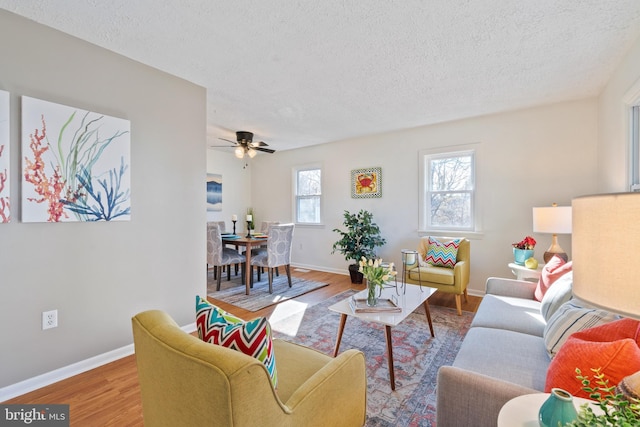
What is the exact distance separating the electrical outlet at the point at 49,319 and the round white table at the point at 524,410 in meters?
2.66

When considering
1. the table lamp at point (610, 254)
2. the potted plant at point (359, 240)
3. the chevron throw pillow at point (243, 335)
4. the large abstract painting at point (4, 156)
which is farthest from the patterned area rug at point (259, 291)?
the table lamp at point (610, 254)

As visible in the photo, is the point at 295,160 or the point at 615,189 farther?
the point at 295,160

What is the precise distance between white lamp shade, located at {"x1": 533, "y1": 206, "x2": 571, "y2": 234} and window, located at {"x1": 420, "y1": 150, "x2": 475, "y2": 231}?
1065mm

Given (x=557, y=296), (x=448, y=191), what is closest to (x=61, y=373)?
(x=557, y=296)

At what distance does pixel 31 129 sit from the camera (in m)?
1.92

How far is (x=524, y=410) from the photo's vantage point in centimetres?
93

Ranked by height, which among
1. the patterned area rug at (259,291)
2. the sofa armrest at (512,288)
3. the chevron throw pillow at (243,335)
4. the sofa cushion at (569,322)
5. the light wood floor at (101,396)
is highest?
the chevron throw pillow at (243,335)

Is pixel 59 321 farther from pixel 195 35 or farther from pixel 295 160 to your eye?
pixel 295 160

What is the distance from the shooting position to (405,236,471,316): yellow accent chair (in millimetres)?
3275

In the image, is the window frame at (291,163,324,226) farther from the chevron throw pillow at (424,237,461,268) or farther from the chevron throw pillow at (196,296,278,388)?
the chevron throw pillow at (196,296,278,388)

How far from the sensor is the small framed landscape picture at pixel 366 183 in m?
4.84

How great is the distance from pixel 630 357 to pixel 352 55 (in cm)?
235

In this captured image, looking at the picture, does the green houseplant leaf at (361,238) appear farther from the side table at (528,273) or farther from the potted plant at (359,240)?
the side table at (528,273)

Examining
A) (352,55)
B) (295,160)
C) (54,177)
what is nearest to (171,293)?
(54,177)
